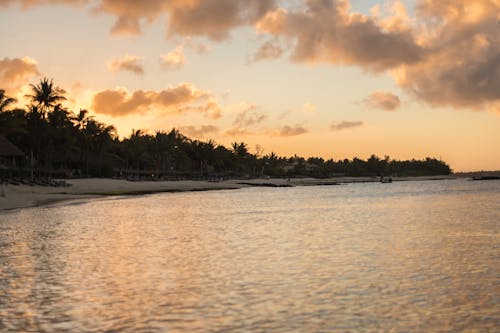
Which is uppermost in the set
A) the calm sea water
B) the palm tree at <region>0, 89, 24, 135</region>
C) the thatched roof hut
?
the palm tree at <region>0, 89, 24, 135</region>

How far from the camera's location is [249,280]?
39.2ft

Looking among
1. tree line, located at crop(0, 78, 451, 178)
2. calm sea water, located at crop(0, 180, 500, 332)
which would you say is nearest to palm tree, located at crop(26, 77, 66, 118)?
tree line, located at crop(0, 78, 451, 178)

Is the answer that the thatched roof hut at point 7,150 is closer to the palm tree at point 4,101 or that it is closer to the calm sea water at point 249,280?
the palm tree at point 4,101

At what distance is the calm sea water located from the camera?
8.46 meters

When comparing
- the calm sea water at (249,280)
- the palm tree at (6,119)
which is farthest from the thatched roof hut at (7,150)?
the calm sea water at (249,280)

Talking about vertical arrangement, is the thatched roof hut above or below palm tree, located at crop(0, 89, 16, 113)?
below

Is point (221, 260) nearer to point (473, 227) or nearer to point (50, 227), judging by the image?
point (50, 227)

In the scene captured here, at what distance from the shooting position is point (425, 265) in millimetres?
13859

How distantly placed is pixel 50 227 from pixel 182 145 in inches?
4447

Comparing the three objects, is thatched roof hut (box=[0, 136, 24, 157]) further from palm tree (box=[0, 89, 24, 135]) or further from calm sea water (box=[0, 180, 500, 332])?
calm sea water (box=[0, 180, 500, 332])

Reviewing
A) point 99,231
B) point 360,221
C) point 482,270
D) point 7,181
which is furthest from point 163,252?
point 7,181

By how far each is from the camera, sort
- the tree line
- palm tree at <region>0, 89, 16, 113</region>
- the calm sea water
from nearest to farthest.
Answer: the calm sea water
palm tree at <region>0, 89, 16, 113</region>
the tree line

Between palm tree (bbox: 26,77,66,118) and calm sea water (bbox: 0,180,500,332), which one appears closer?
calm sea water (bbox: 0,180,500,332)

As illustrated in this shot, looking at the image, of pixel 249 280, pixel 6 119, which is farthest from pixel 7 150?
pixel 249 280
